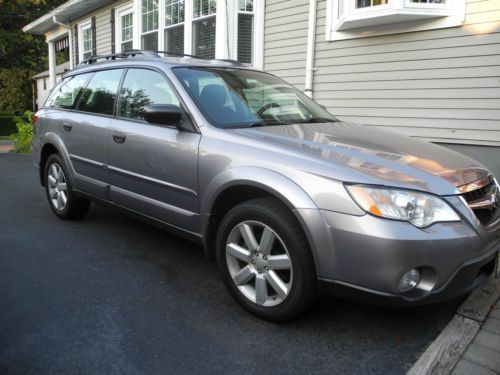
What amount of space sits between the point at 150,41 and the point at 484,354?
10598mm

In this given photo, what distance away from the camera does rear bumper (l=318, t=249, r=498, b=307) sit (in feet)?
7.95

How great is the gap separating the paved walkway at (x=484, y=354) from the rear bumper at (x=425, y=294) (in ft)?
Result: 1.10

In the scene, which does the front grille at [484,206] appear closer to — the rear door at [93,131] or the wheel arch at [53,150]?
the rear door at [93,131]

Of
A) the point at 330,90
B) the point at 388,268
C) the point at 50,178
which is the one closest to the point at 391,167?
the point at 388,268

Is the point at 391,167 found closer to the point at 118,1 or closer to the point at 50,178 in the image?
the point at 50,178

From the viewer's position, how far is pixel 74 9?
14117 mm

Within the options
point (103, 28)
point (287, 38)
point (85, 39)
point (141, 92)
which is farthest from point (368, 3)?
point (85, 39)

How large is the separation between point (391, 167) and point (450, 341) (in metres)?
1.03

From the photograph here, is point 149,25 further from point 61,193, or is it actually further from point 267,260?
point 267,260

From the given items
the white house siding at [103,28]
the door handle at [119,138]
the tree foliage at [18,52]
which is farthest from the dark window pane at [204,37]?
the tree foliage at [18,52]

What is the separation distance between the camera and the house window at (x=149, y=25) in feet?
36.4

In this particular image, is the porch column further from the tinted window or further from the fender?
the fender

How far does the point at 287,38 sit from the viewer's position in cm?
781

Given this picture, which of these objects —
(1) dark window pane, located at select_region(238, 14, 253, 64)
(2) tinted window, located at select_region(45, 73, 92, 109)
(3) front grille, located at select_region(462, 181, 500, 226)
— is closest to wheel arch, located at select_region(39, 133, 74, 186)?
(2) tinted window, located at select_region(45, 73, 92, 109)
